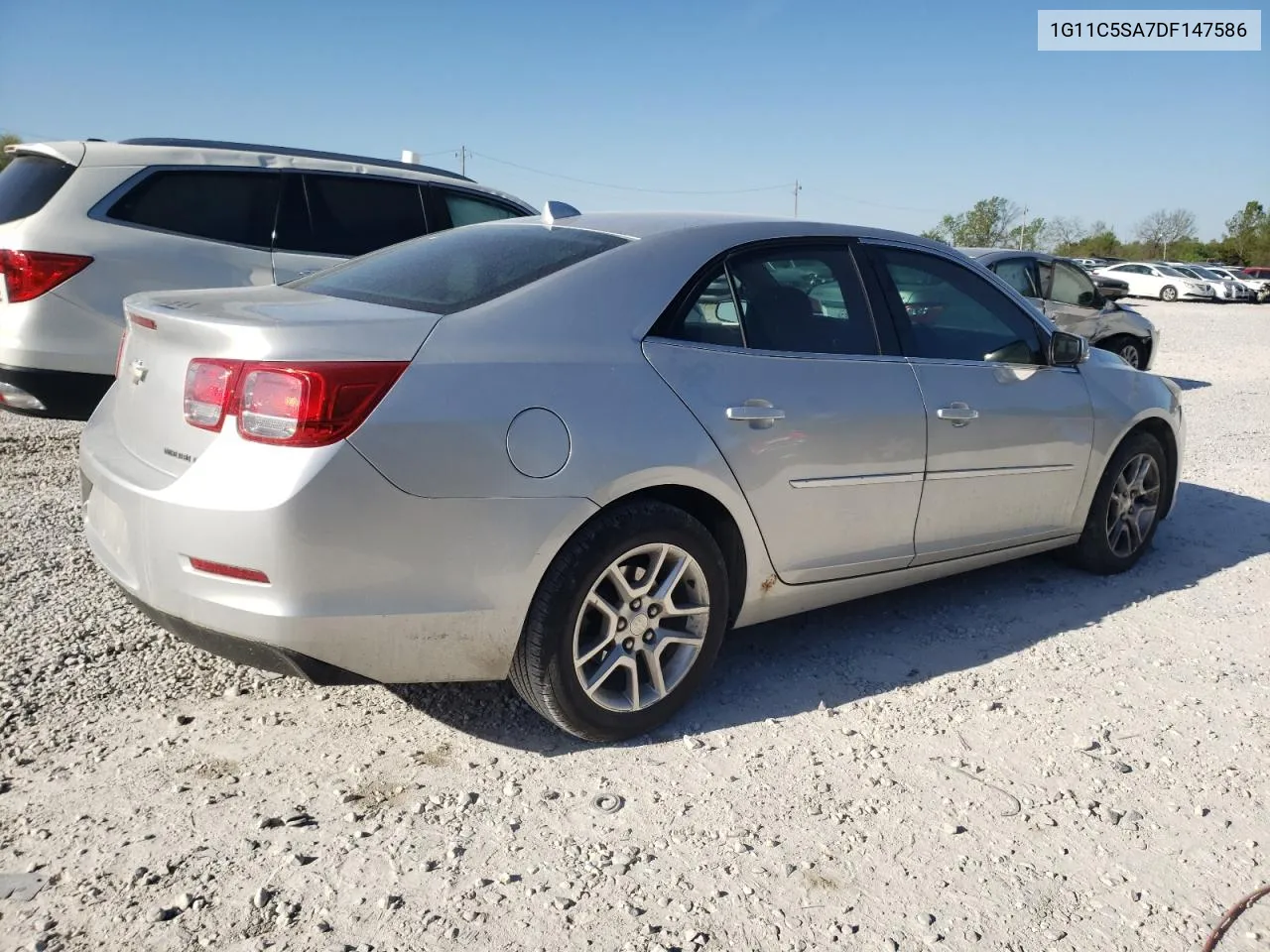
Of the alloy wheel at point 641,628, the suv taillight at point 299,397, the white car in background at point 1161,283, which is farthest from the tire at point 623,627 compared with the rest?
the white car in background at point 1161,283

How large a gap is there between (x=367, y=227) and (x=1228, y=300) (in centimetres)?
3971

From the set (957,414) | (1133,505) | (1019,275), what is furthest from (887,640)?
(1019,275)

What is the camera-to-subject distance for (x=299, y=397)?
2490 mm

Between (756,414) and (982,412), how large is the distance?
4.03ft

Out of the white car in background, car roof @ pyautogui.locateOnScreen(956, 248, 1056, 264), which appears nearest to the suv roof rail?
car roof @ pyautogui.locateOnScreen(956, 248, 1056, 264)

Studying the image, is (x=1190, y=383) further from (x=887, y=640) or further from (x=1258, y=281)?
(x=1258, y=281)

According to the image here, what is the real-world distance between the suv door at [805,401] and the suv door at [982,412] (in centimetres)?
13

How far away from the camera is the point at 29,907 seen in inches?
87.8

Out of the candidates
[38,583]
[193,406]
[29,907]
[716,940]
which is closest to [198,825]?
[29,907]

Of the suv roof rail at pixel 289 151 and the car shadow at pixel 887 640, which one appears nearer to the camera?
the car shadow at pixel 887 640

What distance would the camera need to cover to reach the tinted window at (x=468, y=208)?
736cm

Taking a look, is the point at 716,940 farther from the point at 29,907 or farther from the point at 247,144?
the point at 247,144

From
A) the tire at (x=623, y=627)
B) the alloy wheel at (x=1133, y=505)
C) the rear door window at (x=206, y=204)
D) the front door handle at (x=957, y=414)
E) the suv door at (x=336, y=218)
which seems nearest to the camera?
the tire at (x=623, y=627)

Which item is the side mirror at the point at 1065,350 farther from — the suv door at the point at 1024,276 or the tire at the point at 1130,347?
the tire at the point at 1130,347
